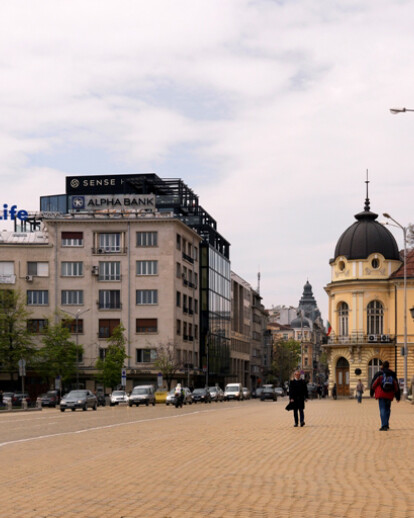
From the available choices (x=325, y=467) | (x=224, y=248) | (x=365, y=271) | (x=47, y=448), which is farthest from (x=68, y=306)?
(x=325, y=467)

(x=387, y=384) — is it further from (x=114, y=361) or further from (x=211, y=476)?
(x=114, y=361)

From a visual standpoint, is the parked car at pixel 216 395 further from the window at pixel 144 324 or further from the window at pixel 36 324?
the window at pixel 36 324

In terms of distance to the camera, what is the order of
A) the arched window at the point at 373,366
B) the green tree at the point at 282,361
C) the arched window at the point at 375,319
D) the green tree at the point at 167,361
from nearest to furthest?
1. the green tree at the point at 167,361
2. the arched window at the point at 373,366
3. the arched window at the point at 375,319
4. the green tree at the point at 282,361

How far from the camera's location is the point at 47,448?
66.7ft

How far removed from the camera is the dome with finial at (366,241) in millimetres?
91562

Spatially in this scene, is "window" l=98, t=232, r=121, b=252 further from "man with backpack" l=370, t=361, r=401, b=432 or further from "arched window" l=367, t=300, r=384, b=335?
"man with backpack" l=370, t=361, r=401, b=432

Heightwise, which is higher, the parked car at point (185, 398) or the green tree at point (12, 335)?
the green tree at point (12, 335)

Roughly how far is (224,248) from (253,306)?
1070 inches

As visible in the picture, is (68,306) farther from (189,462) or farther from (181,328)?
(189,462)

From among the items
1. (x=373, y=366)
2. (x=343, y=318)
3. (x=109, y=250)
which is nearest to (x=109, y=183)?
(x=109, y=250)

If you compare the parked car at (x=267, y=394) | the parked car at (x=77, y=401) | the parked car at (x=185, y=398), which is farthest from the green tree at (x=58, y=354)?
the parked car at (x=77, y=401)

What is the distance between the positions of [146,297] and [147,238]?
19.0 ft

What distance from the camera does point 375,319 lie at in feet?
298

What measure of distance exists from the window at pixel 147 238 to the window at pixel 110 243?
1948 mm
